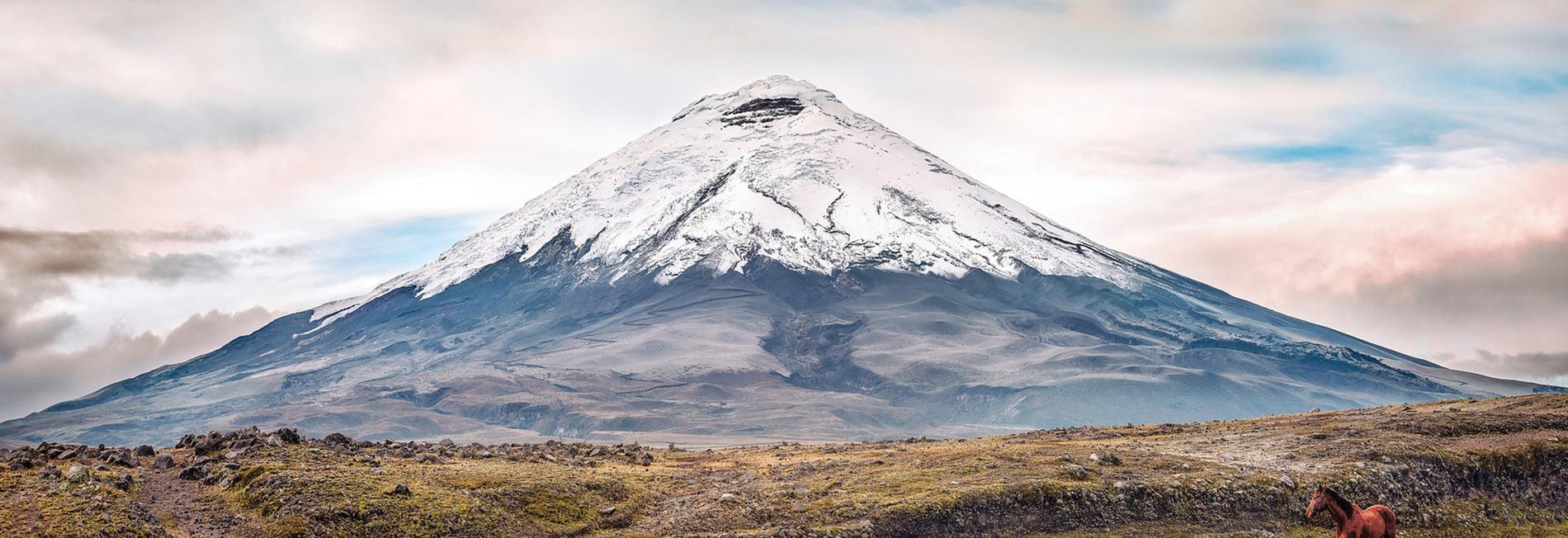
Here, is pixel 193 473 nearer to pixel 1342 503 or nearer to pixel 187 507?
pixel 187 507

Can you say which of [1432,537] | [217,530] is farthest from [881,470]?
[217,530]

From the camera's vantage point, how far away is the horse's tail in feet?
112

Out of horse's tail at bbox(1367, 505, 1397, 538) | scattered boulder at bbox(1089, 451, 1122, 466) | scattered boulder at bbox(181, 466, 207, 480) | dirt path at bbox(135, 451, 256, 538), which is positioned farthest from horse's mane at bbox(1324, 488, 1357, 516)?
scattered boulder at bbox(181, 466, 207, 480)

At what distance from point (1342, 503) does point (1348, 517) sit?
1.53 ft

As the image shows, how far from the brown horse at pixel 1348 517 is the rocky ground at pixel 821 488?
544 cm

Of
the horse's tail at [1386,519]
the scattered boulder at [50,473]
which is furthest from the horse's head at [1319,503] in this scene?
the scattered boulder at [50,473]

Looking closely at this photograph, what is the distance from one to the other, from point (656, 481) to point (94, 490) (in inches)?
763

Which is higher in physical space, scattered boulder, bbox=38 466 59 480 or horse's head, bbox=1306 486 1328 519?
scattered boulder, bbox=38 466 59 480

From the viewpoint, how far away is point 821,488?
42875mm

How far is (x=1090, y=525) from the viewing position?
3947cm

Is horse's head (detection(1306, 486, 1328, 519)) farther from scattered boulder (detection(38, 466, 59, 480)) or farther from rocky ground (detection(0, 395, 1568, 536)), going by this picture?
scattered boulder (detection(38, 466, 59, 480))

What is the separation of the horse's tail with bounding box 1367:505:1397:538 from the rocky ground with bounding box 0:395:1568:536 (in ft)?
16.4

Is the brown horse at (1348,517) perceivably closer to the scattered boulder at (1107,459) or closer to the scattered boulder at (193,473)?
the scattered boulder at (1107,459)

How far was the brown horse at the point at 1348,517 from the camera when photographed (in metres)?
33.5
